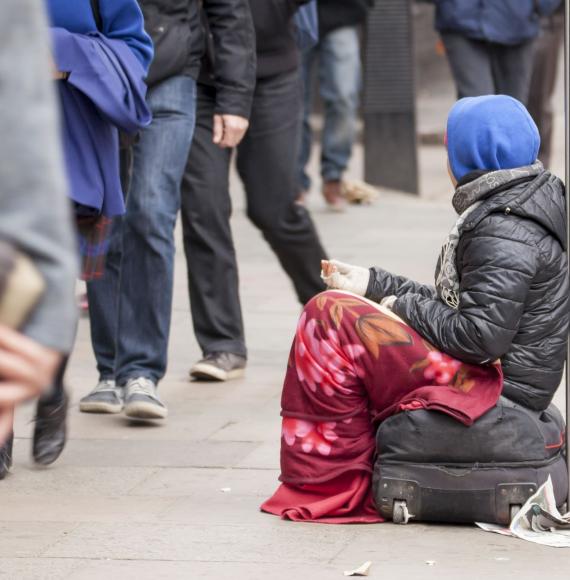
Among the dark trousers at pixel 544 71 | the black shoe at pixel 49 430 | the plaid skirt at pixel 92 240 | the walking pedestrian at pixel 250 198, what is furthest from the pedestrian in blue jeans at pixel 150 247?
the dark trousers at pixel 544 71

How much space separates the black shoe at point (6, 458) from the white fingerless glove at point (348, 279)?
1.08 m

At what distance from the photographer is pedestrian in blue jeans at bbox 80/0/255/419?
536cm

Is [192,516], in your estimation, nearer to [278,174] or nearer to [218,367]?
[218,367]

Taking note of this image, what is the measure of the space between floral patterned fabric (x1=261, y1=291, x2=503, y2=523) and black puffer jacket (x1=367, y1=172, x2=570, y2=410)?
7 centimetres

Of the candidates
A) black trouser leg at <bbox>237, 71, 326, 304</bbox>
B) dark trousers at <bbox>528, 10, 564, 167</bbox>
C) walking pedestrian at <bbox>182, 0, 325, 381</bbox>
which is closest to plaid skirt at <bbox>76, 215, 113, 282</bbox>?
walking pedestrian at <bbox>182, 0, 325, 381</bbox>

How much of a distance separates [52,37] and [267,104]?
174 cm

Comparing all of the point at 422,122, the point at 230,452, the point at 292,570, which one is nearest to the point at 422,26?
the point at 422,122

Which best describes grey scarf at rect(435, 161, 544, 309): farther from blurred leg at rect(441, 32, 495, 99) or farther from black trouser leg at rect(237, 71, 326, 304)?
blurred leg at rect(441, 32, 495, 99)

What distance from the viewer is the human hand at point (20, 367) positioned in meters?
1.64

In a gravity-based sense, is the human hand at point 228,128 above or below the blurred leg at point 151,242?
above

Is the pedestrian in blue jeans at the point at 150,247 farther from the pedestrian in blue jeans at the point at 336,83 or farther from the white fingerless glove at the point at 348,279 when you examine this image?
the pedestrian in blue jeans at the point at 336,83

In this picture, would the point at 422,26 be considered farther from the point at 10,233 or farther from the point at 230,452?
the point at 10,233

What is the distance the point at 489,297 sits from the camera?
3859mm

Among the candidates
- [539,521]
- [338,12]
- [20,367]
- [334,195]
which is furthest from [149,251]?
[338,12]
